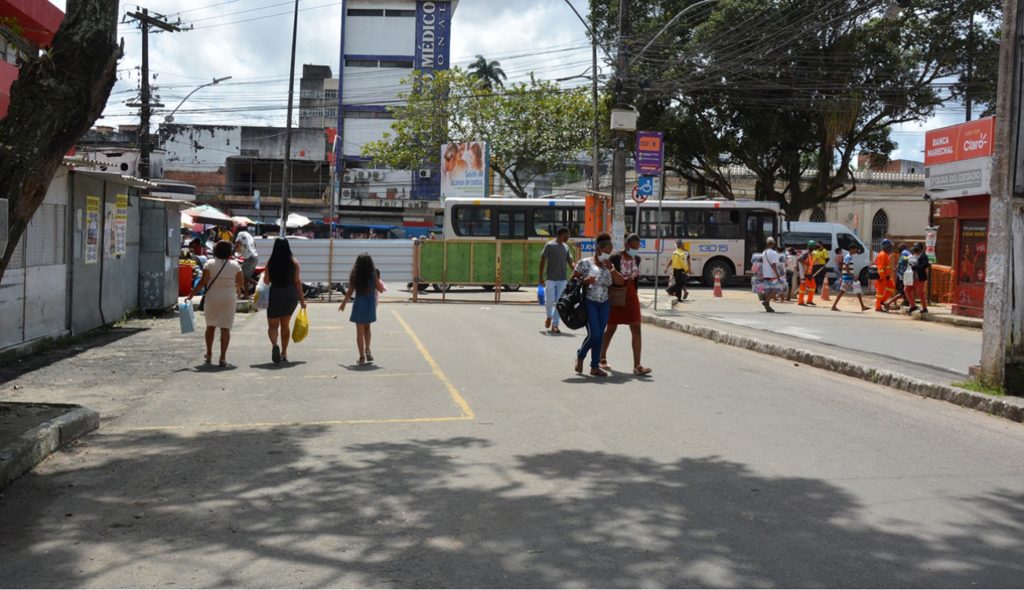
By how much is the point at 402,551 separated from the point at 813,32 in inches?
1259

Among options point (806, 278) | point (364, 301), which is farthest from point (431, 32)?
point (364, 301)

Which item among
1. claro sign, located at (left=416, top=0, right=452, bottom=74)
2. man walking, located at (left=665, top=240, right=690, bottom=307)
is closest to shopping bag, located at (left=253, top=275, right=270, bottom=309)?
man walking, located at (left=665, top=240, right=690, bottom=307)

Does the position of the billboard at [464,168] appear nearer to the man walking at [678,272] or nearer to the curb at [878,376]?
the man walking at [678,272]

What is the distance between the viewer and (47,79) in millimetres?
6992

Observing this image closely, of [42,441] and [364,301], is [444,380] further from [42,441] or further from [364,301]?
[42,441]

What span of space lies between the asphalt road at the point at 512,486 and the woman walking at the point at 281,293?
55.1 inches

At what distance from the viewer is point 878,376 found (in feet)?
37.3

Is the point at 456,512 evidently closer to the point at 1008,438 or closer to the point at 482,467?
the point at 482,467

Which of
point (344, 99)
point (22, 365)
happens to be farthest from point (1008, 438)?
point (344, 99)

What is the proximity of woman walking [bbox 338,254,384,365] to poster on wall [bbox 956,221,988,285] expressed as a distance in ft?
45.0

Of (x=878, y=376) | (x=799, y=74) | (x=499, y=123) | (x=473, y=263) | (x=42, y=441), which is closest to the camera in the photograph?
(x=42, y=441)

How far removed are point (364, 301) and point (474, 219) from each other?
22.1 meters

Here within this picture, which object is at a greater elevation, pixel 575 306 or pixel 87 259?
pixel 87 259

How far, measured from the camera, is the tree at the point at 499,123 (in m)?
48.2
